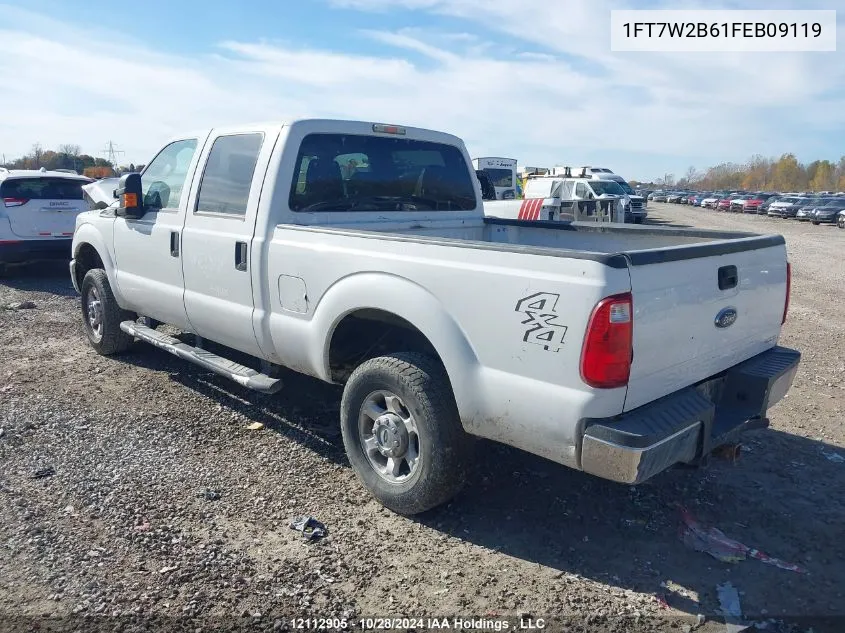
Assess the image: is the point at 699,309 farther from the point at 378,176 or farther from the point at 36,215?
the point at 36,215

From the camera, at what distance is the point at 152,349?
22.4 feet

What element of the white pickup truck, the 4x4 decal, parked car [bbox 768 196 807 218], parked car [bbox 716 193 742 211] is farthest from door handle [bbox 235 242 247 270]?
parked car [bbox 716 193 742 211]

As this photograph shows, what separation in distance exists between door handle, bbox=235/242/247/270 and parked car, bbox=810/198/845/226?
3318cm

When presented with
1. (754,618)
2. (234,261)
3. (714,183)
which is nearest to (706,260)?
(754,618)

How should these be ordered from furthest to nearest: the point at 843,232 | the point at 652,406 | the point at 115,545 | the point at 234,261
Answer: the point at 843,232
the point at 234,261
the point at 115,545
the point at 652,406

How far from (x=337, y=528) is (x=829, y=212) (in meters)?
34.2

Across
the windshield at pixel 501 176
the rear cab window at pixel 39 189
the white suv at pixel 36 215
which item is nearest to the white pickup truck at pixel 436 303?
the white suv at pixel 36 215

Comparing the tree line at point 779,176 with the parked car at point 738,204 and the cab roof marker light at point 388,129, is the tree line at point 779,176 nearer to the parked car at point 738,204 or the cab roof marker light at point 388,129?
the parked car at point 738,204

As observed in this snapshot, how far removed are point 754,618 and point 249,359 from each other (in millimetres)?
4451

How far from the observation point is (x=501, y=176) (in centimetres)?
2577

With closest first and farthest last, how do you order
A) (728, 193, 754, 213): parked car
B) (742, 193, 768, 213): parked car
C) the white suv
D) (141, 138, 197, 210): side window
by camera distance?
(141, 138, 197, 210): side window → the white suv → (742, 193, 768, 213): parked car → (728, 193, 754, 213): parked car

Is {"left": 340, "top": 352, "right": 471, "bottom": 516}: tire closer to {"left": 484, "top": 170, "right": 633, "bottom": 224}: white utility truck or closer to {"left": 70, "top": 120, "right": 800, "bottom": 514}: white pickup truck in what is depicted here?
Result: {"left": 70, "top": 120, "right": 800, "bottom": 514}: white pickup truck

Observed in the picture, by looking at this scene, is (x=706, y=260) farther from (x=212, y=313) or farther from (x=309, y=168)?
(x=212, y=313)

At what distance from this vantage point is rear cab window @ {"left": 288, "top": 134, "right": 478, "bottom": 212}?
445 centimetres
